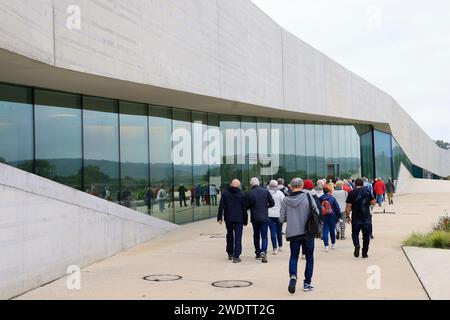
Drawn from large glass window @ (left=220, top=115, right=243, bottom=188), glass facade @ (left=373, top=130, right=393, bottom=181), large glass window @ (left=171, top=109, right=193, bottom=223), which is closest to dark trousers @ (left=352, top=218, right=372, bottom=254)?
large glass window @ (left=171, top=109, right=193, bottom=223)

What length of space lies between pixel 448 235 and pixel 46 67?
9.68 m

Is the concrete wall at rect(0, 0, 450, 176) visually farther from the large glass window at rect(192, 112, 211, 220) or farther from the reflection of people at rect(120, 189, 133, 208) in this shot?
the reflection of people at rect(120, 189, 133, 208)

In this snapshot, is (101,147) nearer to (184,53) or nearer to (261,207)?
(184,53)

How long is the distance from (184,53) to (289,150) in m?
15.3

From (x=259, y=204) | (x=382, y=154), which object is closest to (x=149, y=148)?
(x=259, y=204)

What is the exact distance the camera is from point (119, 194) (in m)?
17.2

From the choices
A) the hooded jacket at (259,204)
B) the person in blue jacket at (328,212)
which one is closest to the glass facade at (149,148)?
the hooded jacket at (259,204)

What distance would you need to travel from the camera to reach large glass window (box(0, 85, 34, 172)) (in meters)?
12.9

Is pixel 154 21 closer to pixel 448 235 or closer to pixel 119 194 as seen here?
pixel 119 194

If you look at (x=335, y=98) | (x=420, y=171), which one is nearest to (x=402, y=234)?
(x=335, y=98)

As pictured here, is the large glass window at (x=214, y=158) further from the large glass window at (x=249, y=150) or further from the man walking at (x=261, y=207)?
the man walking at (x=261, y=207)

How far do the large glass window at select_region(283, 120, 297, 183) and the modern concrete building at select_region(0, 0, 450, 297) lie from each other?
117mm

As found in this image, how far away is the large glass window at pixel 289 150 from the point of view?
2998cm
